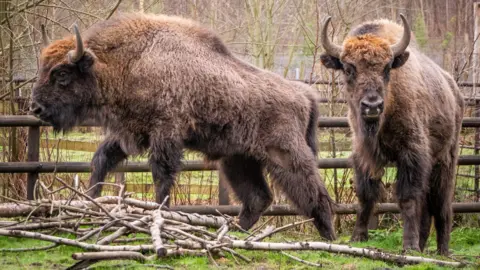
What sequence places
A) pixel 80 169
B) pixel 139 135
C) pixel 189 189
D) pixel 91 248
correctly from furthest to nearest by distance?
1. pixel 189 189
2. pixel 80 169
3. pixel 139 135
4. pixel 91 248

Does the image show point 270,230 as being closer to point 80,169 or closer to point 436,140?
point 436,140

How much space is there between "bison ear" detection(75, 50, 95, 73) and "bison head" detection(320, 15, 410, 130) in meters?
2.52

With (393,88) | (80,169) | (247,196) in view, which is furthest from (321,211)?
(80,169)

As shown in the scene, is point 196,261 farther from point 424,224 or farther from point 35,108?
point 424,224

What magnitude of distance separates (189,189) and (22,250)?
4460 millimetres

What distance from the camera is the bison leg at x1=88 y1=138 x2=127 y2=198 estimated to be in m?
8.56

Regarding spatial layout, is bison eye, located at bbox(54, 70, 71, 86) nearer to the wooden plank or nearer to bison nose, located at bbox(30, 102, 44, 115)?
bison nose, located at bbox(30, 102, 44, 115)

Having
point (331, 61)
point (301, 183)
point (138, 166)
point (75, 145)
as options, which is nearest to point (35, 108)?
point (138, 166)

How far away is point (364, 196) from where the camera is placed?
29.0 feet

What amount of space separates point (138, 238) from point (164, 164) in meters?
1.82

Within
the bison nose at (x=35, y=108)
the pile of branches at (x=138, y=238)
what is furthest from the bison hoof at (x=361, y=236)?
the bison nose at (x=35, y=108)

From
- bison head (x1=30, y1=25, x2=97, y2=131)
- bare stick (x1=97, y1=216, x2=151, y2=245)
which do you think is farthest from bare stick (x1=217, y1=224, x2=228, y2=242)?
bison head (x1=30, y1=25, x2=97, y2=131)

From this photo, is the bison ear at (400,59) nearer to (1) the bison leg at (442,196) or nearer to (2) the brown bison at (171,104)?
(2) the brown bison at (171,104)

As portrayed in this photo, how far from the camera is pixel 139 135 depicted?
8273 millimetres
